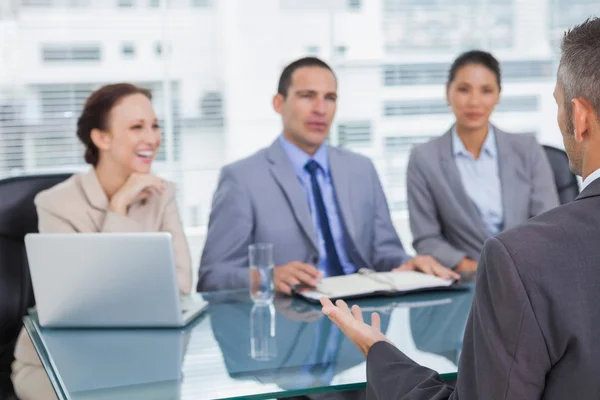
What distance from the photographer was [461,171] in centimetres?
352

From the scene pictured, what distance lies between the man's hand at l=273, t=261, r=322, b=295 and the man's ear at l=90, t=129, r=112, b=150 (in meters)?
0.82

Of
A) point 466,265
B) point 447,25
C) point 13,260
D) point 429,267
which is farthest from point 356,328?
point 447,25

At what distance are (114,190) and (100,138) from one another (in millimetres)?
209

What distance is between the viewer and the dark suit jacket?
1.10 m

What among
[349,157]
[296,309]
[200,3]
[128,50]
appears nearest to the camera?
[296,309]

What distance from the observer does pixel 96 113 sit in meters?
2.89

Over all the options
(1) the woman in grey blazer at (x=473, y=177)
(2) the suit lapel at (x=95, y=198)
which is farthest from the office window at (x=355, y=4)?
(2) the suit lapel at (x=95, y=198)

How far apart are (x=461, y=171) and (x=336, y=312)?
2.07 metres

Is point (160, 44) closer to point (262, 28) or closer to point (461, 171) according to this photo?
point (262, 28)

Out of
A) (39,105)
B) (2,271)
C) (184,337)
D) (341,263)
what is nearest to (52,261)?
(184,337)

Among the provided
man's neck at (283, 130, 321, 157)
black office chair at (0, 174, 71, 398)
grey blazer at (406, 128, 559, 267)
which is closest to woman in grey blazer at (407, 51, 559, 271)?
grey blazer at (406, 128, 559, 267)

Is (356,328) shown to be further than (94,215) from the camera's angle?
No

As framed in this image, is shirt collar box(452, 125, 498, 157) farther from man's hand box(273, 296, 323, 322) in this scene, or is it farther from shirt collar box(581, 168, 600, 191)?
shirt collar box(581, 168, 600, 191)

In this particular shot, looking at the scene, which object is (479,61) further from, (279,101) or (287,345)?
(287,345)
